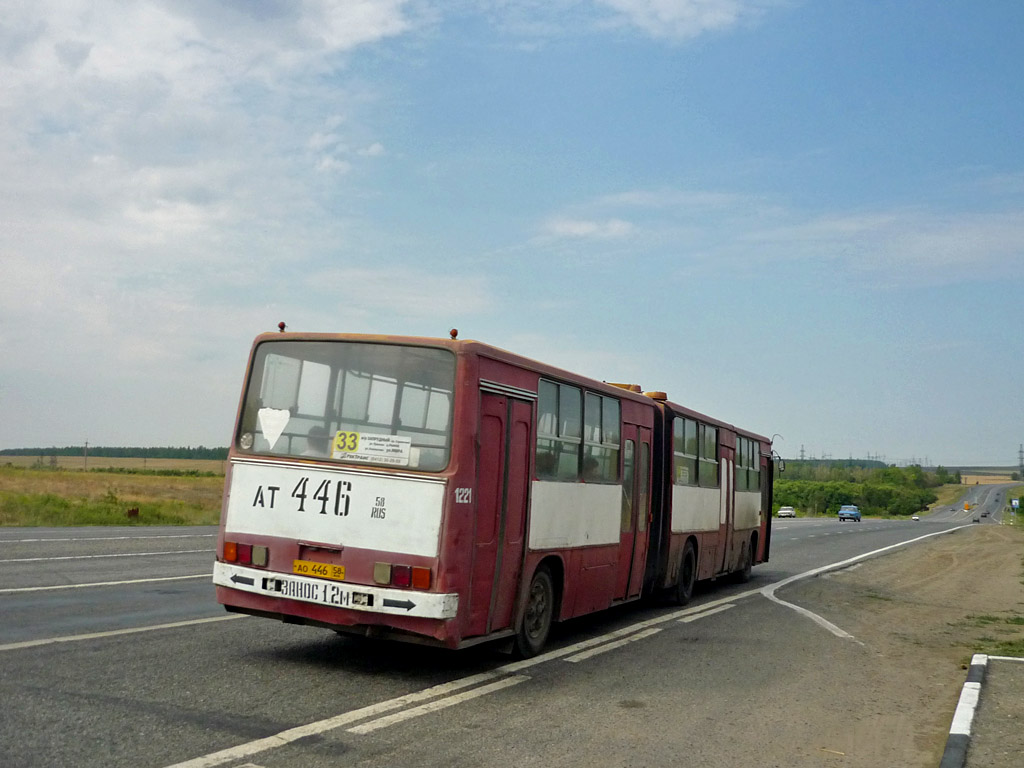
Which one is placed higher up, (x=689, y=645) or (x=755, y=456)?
(x=755, y=456)

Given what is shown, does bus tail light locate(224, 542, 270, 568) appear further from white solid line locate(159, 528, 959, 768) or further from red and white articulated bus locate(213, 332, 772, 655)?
white solid line locate(159, 528, 959, 768)

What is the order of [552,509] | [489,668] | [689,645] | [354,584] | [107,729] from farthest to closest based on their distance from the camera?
[689,645]
[552,509]
[489,668]
[354,584]
[107,729]

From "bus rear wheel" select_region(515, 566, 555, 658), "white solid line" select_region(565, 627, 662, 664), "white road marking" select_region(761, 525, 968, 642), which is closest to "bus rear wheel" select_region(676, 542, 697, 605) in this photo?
"white road marking" select_region(761, 525, 968, 642)

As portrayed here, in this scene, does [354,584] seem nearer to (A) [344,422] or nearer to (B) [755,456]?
(A) [344,422]

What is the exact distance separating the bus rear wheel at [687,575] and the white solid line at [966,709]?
6011mm

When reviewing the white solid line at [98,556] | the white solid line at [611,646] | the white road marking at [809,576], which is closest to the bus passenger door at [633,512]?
the white solid line at [611,646]

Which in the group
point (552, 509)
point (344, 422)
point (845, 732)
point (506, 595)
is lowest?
point (845, 732)

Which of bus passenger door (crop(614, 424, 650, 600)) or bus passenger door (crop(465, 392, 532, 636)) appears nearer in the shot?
bus passenger door (crop(465, 392, 532, 636))

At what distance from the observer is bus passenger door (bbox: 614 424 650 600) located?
1204 cm

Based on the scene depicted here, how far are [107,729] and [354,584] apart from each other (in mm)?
2335

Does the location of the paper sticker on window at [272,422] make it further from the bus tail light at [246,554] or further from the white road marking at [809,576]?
the white road marking at [809,576]

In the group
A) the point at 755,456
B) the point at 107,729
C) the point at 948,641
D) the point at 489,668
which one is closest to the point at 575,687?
the point at 489,668

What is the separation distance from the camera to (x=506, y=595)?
8.88 metres

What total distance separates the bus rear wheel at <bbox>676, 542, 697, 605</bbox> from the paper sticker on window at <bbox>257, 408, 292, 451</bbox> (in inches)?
308
